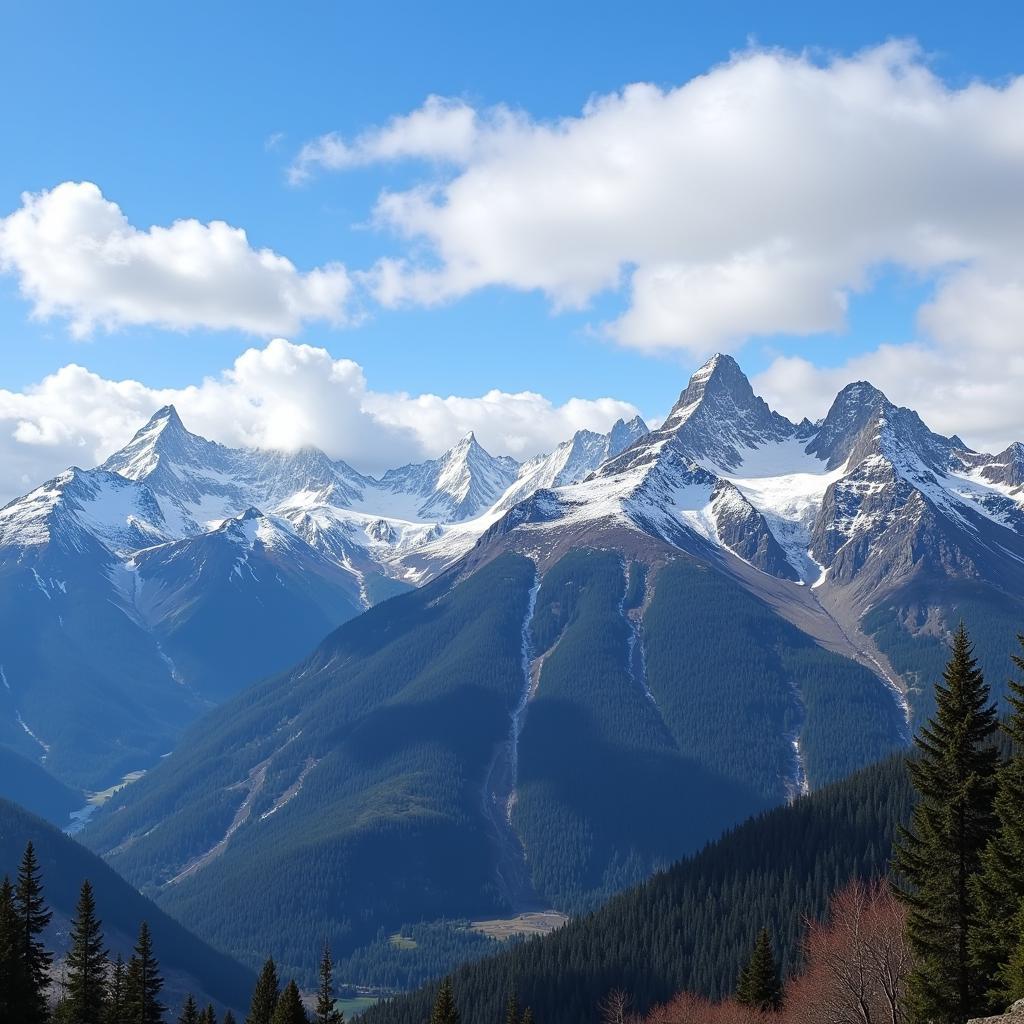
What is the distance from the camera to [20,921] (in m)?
81.3

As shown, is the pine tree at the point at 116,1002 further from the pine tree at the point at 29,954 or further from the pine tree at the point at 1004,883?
the pine tree at the point at 1004,883

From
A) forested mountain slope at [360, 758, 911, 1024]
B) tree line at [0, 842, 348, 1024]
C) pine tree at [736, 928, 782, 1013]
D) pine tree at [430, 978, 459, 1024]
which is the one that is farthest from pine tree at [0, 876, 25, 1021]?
forested mountain slope at [360, 758, 911, 1024]

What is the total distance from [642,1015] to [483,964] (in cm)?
4276

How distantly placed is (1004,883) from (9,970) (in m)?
61.1

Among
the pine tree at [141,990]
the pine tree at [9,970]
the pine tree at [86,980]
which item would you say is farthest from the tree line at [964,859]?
the pine tree at [86,980]

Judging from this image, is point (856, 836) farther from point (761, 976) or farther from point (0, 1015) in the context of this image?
point (0, 1015)

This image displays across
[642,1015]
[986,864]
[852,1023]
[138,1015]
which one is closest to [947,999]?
[986,864]

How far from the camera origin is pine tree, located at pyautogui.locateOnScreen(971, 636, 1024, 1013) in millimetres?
49531

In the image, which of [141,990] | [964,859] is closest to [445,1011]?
[141,990]

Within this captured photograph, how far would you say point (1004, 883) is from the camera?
1980 inches

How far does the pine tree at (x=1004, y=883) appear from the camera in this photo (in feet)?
163

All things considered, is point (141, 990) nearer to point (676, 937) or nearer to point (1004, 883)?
point (1004, 883)

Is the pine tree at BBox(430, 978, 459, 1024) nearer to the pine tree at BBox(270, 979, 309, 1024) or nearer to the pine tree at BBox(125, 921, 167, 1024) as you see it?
the pine tree at BBox(270, 979, 309, 1024)

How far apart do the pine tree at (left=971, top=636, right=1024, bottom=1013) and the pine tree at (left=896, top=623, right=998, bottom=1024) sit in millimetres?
1264
